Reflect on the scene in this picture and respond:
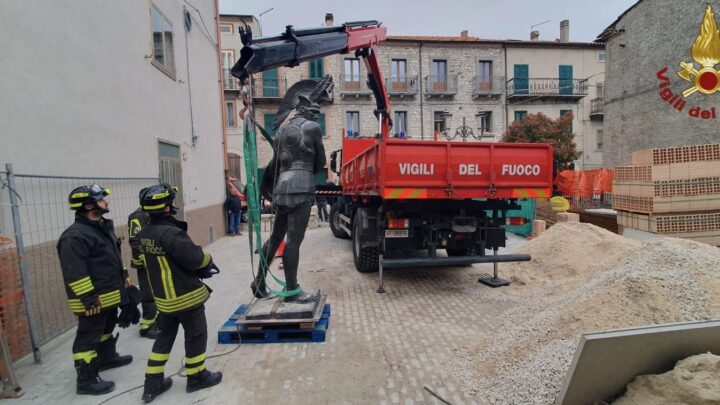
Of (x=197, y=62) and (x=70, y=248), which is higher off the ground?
(x=197, y=62)

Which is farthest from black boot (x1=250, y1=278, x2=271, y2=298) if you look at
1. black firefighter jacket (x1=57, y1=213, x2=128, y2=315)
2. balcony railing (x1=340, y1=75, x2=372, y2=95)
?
balcony railing (x1=340, y1=75, x2=372, y2=95)

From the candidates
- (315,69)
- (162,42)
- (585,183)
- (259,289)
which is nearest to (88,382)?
(259,289)

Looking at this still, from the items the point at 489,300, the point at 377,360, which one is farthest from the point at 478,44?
the point at 377,360

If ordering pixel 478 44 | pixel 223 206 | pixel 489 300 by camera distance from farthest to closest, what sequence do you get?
pixel 478 44 → pixel 223 206 → pixel 489 300

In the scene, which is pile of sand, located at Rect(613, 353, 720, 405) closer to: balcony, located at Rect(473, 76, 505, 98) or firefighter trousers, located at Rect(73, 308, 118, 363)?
firefighter trousers, located at Rect(73, 308, 118, 363)

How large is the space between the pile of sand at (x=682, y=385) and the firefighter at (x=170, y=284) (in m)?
2.98

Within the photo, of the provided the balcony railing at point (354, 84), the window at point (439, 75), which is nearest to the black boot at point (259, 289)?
A: the balcony railing at point (354, 84)

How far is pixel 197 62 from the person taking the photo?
9.25 meters

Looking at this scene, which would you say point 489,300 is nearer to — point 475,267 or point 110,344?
point 475,267

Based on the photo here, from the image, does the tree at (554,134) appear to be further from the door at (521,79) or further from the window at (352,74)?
the window at (352,74)

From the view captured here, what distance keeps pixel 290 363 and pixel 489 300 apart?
294cm

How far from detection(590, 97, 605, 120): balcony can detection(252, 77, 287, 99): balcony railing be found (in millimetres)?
21447

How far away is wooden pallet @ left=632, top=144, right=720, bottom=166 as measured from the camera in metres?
7.33

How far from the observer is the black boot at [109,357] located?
10.4ft
